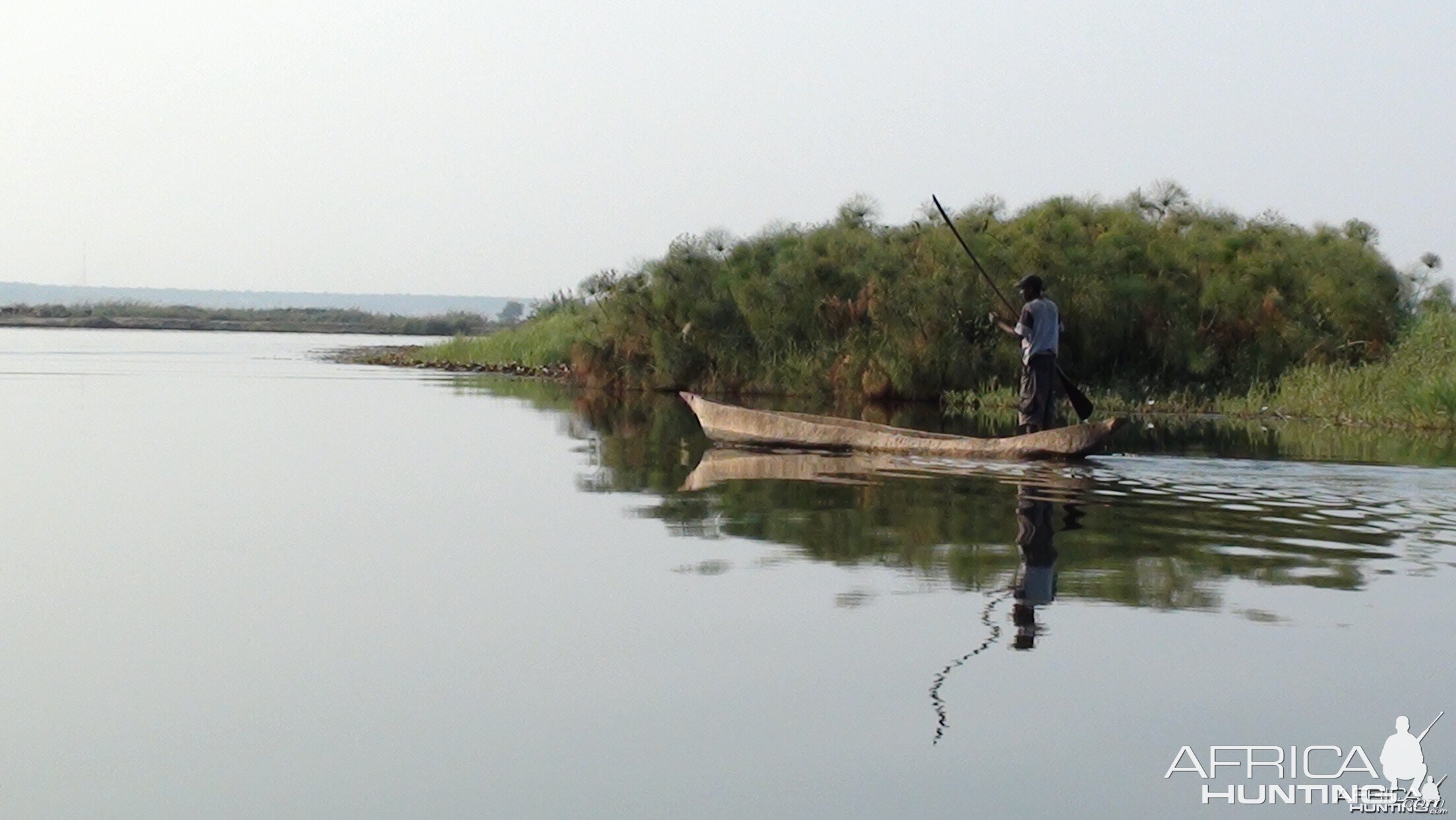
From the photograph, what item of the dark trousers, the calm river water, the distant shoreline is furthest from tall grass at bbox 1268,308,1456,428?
the distant shoreline

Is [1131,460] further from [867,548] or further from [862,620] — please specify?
[862,620]

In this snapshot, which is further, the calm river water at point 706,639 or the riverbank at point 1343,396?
the riverbank at point 1343,396

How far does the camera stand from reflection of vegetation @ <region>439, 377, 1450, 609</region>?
11375 millimetres

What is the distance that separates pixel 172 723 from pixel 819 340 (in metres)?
33.7

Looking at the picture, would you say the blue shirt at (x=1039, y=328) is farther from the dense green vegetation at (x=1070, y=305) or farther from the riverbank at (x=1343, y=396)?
the dense green vegetation at (x=1070, y=305)

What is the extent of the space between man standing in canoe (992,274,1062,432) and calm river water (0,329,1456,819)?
7.26ft

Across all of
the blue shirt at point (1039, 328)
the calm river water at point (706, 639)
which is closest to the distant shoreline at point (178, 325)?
the blue shirt at point (1039, 328)

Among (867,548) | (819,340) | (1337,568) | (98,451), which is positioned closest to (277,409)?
(98,451)

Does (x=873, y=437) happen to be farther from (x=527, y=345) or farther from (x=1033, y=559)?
(x=527, y=345)

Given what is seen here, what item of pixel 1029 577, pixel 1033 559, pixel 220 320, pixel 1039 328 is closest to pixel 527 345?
pixel 1039 328

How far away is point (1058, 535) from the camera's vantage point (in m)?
13.2

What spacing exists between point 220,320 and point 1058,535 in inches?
4638

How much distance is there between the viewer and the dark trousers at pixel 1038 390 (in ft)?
68.0

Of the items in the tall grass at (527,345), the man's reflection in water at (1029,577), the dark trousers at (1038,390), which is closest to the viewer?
the man's reflection in water at (1029,577)
